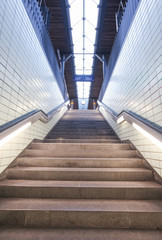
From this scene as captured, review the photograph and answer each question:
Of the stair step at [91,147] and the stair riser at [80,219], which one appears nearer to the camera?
the stair riser at [80,219]

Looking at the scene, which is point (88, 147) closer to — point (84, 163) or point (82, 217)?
point (84, 163)

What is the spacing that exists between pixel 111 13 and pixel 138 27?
431 centimetres

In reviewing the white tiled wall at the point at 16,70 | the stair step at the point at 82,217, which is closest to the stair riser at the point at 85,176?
the white tiled wall at the point at 16,70

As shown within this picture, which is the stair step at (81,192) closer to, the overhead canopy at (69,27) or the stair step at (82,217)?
the stair step at (82,217)

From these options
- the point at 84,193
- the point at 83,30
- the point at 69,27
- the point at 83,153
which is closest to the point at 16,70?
the point at 83,153

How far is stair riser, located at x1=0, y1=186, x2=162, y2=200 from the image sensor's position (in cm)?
170

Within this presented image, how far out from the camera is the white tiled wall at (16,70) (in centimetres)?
202

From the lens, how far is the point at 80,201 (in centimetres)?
163

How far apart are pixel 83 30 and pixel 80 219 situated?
8529mm

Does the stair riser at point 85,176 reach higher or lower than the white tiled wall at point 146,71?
lower

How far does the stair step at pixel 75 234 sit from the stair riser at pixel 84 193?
15.1 inches

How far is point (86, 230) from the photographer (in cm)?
134

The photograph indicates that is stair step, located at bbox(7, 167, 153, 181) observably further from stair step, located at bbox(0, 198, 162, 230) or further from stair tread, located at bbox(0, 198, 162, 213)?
stair step, located at bbox(0, 198, 162, 230)

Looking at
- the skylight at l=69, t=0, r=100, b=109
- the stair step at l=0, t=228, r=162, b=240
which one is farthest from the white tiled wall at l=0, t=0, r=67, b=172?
the skylight at l=69, t=0, r=100, b=109
